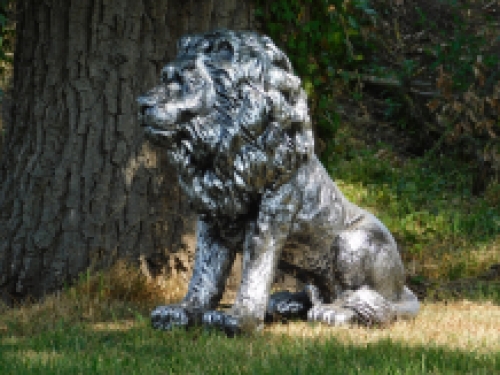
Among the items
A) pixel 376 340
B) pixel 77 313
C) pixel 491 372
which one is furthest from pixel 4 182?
pixel 491 372

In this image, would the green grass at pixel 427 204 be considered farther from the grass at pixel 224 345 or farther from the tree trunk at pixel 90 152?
the tree trunk at pixel 90 152

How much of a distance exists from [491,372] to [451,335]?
0.70 m

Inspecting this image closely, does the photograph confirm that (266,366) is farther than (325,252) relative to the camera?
No

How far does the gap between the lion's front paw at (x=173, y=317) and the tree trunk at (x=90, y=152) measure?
1.17 m

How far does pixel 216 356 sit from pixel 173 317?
2.02 feet

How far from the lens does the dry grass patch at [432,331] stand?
3.65 metres

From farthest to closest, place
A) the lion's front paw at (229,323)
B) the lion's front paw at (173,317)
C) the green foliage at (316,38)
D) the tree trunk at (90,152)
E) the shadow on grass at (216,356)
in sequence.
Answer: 1. the green foliage at (316,38)
2. the tree trunk at (90,152)
3. the lion's front paw at (173,317)
4. the lion's front paw at (229,323)
5. the shadow on grass at (216,356)

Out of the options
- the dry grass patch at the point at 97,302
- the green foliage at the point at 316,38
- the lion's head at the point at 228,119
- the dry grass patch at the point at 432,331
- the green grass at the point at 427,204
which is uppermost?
the green foliage at the point at 316,38

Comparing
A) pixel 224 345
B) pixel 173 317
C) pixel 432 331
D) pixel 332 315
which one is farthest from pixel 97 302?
pixel 432 331

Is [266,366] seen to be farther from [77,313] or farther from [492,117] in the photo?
[492,117]

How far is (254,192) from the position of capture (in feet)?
12.4

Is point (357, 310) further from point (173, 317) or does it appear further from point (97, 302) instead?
point (97, 302)

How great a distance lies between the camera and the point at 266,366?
316 cm

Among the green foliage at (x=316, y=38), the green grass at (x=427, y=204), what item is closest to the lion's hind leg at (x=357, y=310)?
the green foliage at (x=316, y=38)
